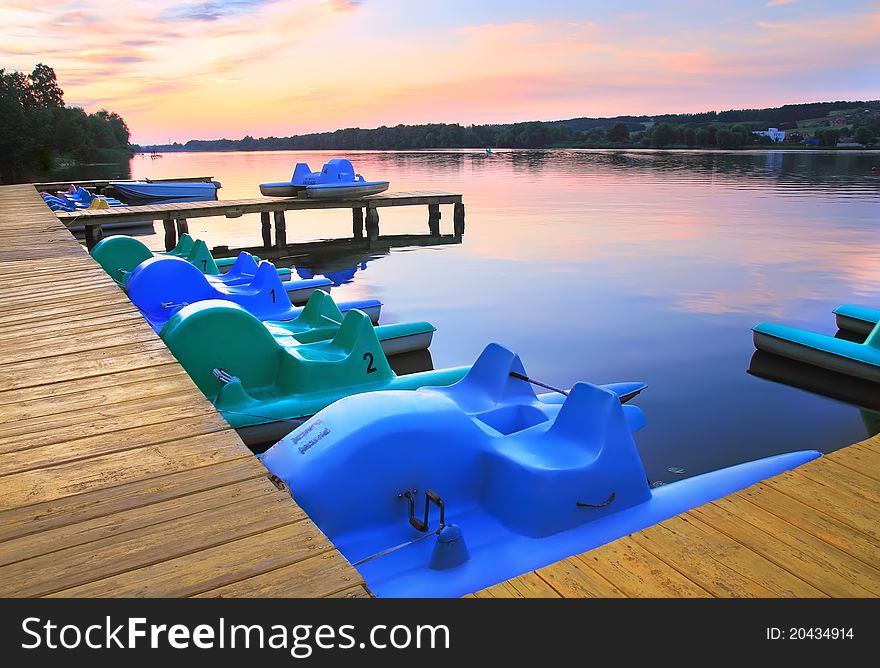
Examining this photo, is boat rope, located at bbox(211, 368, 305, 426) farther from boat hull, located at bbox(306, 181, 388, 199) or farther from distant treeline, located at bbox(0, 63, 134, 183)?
distant treeline, located at bbox(0, 63, 134, 183)

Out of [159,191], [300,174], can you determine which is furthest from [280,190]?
[159,191]

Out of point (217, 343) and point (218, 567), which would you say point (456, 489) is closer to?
point (218, 567)

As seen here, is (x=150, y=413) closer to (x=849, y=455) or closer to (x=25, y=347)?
(x=25, y=347)

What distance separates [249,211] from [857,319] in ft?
57.6

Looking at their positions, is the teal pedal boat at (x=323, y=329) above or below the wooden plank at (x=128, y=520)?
below

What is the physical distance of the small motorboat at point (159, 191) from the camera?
30.8 metres

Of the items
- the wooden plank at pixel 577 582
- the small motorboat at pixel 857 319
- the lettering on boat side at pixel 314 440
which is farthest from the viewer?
the small motorboat at pixel 857 319

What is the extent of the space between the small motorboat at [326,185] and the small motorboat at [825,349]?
647 inches

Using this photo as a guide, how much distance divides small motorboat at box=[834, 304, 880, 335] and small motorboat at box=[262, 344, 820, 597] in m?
8.89

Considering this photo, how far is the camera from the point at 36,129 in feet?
227

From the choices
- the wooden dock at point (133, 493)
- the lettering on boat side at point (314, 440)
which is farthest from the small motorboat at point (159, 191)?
the lettering on boat side at point (314, 440)

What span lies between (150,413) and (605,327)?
11125mm

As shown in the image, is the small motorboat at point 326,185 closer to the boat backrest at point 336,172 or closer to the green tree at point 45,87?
the boat backrest at point 336,172
